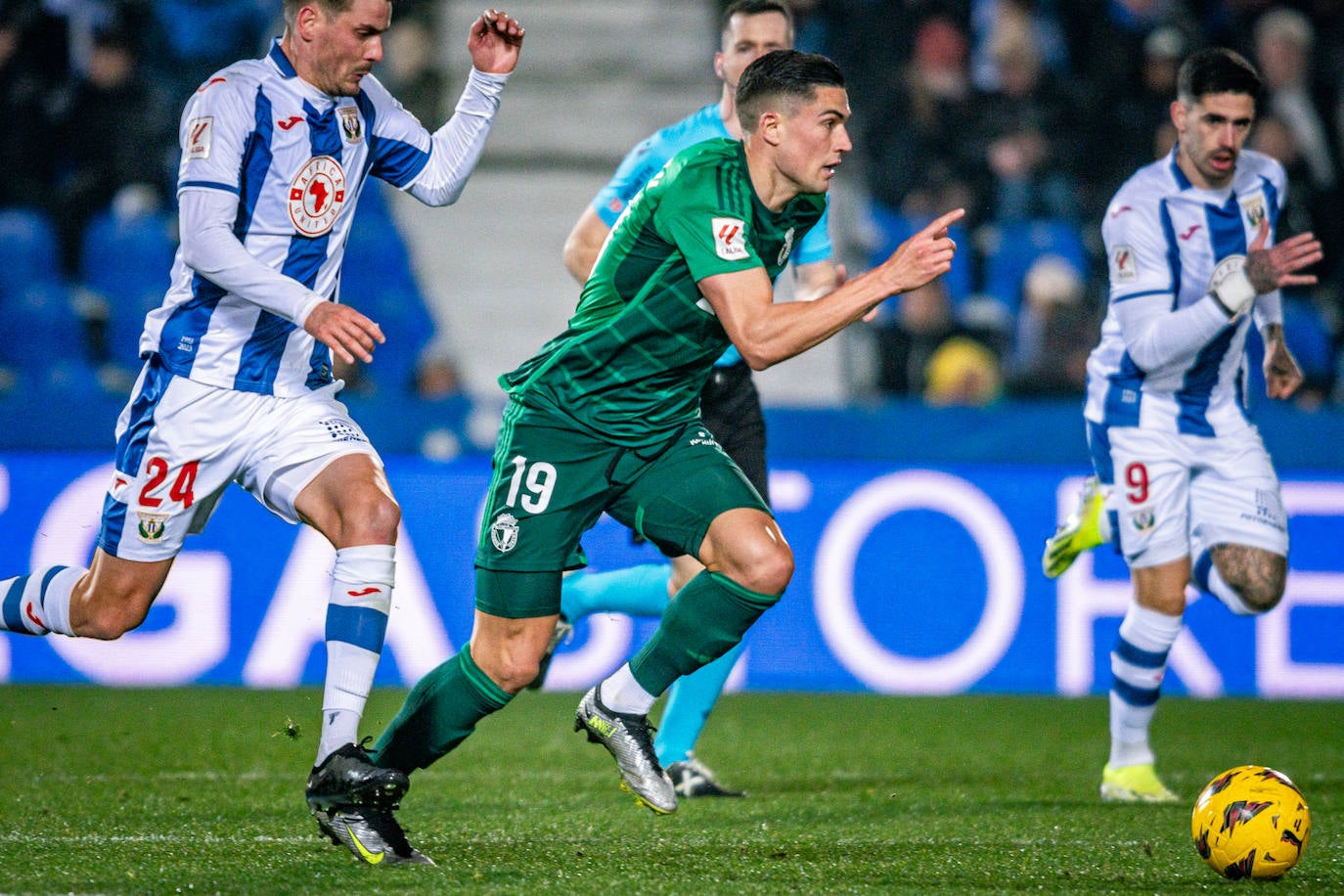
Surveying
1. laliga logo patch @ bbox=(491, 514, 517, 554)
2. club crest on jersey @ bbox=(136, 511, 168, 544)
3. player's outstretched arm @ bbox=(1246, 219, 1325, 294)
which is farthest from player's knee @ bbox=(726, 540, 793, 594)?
player's outstretched arm @ bbox=(1246, 219, 1325, 294)

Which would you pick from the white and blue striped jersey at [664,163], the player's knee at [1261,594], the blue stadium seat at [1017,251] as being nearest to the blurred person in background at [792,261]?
the white and blue striped jersey at [664,163]

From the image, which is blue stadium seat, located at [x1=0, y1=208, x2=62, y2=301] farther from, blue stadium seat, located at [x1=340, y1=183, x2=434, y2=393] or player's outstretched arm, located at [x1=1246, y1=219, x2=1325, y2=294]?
player's outstretched arm, located at [x1=1246, y1=219, x2=1325, y2=294]

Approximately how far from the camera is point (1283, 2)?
42.7 ft

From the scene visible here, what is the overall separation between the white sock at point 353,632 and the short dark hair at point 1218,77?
327cm

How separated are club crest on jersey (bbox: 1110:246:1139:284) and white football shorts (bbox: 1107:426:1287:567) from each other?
0.55m

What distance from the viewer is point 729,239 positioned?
13.7 ft

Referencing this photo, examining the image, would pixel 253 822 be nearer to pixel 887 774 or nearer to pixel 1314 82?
pixel 887 774

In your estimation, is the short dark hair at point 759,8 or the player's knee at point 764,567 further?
the short dark hair at point 759,8

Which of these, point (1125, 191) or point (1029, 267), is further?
point (1029, 267)

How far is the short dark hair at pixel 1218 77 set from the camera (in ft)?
19.1

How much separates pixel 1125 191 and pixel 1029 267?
5489mm

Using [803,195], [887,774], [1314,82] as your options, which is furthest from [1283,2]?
[803,195]

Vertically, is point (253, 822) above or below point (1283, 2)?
below

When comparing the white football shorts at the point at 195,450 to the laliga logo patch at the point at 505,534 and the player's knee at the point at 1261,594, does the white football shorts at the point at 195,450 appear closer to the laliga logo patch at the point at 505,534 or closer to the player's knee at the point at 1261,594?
the laliga logo patch at the point at 505,534
